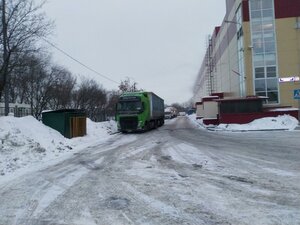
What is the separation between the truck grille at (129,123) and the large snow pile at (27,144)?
9722 mm

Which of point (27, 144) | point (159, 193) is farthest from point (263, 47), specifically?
point (159, 193)

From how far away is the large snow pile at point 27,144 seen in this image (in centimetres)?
1488

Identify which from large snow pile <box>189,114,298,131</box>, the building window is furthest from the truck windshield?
the building window

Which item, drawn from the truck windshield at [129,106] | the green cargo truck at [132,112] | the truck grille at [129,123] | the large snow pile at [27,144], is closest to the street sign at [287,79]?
the green cargo truck at [132,112]

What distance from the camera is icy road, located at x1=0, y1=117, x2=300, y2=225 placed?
6.86m

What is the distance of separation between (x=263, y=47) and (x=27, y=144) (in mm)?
33648

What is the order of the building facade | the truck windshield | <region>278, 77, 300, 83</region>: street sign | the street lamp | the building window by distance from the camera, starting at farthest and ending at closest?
the street lamp < the building window < the building facade < <region>278, 77, 300, 83</region>: street sign < the truck windshield

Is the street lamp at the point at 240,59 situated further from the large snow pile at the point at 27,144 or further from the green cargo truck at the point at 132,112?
the large snow pile at the point at 27,144

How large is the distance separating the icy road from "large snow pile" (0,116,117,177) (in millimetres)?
1810

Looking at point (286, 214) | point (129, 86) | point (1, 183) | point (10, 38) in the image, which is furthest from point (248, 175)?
point (129, 86)

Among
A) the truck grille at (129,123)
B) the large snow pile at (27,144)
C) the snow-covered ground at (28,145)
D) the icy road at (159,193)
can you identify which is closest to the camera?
the icy road at (159,193)

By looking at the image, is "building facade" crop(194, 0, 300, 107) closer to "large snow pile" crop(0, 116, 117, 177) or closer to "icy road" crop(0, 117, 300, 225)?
"large snow pile" crop(0, 116, 117, 177)

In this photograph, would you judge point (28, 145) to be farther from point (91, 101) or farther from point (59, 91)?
point (91, 101)

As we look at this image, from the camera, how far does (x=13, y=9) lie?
80.7 ft
